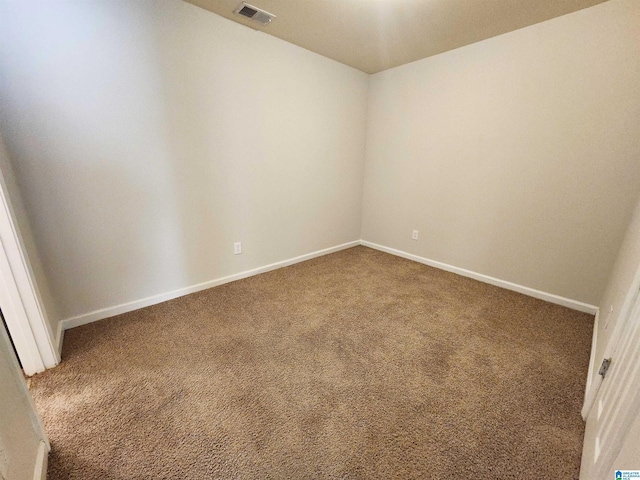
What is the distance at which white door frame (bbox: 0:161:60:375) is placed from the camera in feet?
4.04

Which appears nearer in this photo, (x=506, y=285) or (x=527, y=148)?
(x=527, y=148)

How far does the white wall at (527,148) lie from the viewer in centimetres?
185

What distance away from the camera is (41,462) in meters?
0.94

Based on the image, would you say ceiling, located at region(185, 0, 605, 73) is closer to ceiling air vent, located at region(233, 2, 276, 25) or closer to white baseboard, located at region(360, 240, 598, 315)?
ceiling air vent, located at region(233, 2, 276, 25)

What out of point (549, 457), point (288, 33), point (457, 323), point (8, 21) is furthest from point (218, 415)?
point (288, 33)

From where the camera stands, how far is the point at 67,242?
1.73m

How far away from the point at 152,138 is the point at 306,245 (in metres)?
1.83

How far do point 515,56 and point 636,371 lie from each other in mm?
2455

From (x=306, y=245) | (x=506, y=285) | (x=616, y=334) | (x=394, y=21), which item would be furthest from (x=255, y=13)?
(x=506, y=285)

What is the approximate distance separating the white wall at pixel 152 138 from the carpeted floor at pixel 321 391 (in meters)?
0.45

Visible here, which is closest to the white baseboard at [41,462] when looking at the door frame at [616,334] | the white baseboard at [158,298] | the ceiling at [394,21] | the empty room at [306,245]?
the empty room at [306,245]

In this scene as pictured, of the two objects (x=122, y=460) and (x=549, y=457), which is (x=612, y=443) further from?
(x=122, y=460)

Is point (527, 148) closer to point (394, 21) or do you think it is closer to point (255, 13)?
point (394, 21)

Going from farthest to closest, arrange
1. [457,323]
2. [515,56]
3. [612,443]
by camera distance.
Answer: [515,56] < [457,323] < [612,443]
